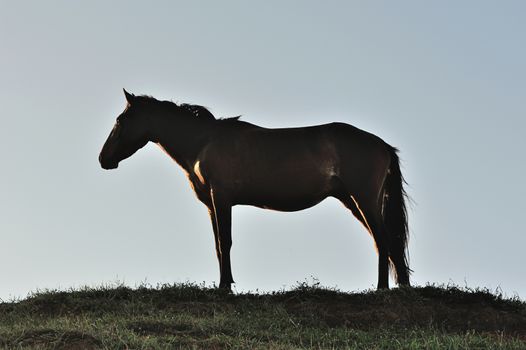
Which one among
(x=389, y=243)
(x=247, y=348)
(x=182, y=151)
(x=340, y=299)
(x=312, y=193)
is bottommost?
(x=247, y=348)

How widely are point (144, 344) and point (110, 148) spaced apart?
582 centimetres

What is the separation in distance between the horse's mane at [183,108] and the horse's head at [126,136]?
207 millimetres

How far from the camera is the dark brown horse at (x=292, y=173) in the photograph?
12.5m

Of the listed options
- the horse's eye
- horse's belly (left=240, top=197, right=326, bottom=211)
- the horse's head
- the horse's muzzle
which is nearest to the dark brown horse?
horse's belly (left=240, top=197, right=326, bottom=211)

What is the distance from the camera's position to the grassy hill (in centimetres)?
866

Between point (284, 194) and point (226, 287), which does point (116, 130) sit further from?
point (226, 287)

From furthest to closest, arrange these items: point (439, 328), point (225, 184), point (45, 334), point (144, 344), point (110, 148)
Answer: point (110, 148)
point (225, 184)
point (439, 328)
point (45, 334)
point (144, 344)

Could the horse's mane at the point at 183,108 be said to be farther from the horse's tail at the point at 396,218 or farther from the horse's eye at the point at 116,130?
the horse's tail at the point at 396,218

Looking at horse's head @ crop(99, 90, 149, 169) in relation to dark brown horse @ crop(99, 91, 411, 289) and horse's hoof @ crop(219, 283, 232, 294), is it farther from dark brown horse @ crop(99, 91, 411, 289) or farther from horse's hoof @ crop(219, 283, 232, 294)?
horse's hoof @ crop(219, 283, 232, 294)

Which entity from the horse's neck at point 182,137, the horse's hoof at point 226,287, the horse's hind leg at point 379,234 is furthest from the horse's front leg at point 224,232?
the horse's hind leg at point 379,234

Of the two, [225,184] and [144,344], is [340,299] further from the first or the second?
[144,344]

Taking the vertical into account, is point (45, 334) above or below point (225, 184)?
below

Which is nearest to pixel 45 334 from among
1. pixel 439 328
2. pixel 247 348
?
pixel 247 348

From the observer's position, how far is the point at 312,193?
496 inches
